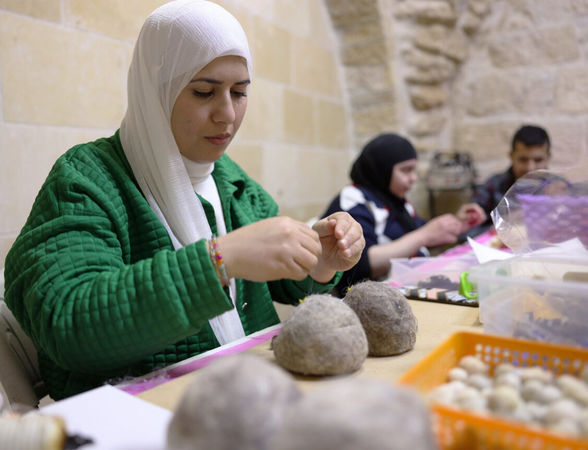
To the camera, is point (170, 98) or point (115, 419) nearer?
point (115, 419)

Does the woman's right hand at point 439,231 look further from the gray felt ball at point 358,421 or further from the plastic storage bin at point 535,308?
the gray felt ball at point 358,421

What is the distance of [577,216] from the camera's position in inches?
42.9

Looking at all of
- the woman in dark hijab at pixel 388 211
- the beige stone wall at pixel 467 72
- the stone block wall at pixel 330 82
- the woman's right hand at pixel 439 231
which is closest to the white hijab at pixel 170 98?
the stone block wall at pixel 330 82

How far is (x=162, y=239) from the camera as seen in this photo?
1.06 metres

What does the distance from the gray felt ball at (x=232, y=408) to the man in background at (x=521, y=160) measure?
2.66 meters

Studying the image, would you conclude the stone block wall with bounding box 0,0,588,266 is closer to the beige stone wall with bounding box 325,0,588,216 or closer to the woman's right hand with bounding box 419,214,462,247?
the beige stone wall with bounding box 325,0,588,216

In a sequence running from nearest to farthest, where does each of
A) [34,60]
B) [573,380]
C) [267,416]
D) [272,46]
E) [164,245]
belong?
[267,416] → [573,380] → [164,245] → [34,60] → [272,46]

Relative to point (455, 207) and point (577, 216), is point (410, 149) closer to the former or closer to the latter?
point (455, 207)

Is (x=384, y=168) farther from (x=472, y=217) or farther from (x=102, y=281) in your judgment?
(x=102, y=281)

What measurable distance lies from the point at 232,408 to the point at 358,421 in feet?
0.44

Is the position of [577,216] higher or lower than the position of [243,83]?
A: lower

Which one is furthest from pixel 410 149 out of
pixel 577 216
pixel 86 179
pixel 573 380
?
pixel 573 380

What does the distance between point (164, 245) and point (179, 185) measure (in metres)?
0.15

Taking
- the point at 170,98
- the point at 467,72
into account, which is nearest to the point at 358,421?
the point at 170,98
